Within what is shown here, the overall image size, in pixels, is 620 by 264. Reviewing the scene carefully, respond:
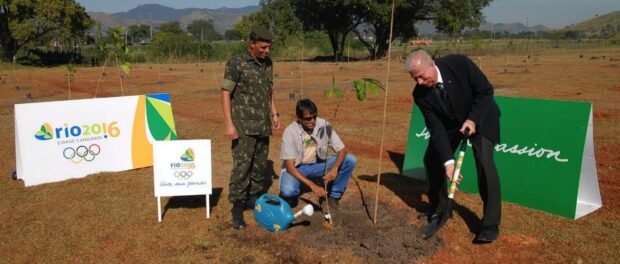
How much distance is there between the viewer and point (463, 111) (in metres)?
4.30

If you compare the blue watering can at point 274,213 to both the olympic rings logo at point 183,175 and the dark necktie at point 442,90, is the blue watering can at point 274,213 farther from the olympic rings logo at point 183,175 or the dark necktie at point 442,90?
the dark necktie at point 442,90

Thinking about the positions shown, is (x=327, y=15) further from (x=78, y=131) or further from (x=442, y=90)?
(x=442, y=90)

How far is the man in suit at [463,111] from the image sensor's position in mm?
4066

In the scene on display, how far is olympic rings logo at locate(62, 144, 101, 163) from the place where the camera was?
6.69m

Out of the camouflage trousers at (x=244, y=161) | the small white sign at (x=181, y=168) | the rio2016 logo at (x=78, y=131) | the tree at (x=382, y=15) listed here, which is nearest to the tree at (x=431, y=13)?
the tree at (x=382, y=15)

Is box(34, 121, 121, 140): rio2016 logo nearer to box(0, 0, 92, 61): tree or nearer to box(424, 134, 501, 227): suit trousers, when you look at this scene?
box(424, 134, 501, 227): suit trousers

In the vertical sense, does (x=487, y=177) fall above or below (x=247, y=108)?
below

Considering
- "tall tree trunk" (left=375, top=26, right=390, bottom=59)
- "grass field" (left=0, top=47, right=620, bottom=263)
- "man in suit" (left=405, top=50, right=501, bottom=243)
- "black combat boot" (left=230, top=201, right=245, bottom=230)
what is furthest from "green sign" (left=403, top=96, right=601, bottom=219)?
"tall tree trunk" (left=375, top=26, right=390, bottom=59)

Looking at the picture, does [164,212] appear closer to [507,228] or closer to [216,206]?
[216,206]

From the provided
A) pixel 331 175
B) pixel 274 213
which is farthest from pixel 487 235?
pixel 274 213

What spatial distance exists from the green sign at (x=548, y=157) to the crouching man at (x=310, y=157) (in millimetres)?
1837

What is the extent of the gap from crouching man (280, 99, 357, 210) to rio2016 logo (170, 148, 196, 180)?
0.98 meters

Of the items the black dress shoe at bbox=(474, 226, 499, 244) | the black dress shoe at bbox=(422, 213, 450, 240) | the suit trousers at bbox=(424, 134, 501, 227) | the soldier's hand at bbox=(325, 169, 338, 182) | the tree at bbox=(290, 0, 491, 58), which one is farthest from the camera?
the tree at bbox=(290, 0, 491, 58)

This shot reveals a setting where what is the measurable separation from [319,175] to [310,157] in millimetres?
265
